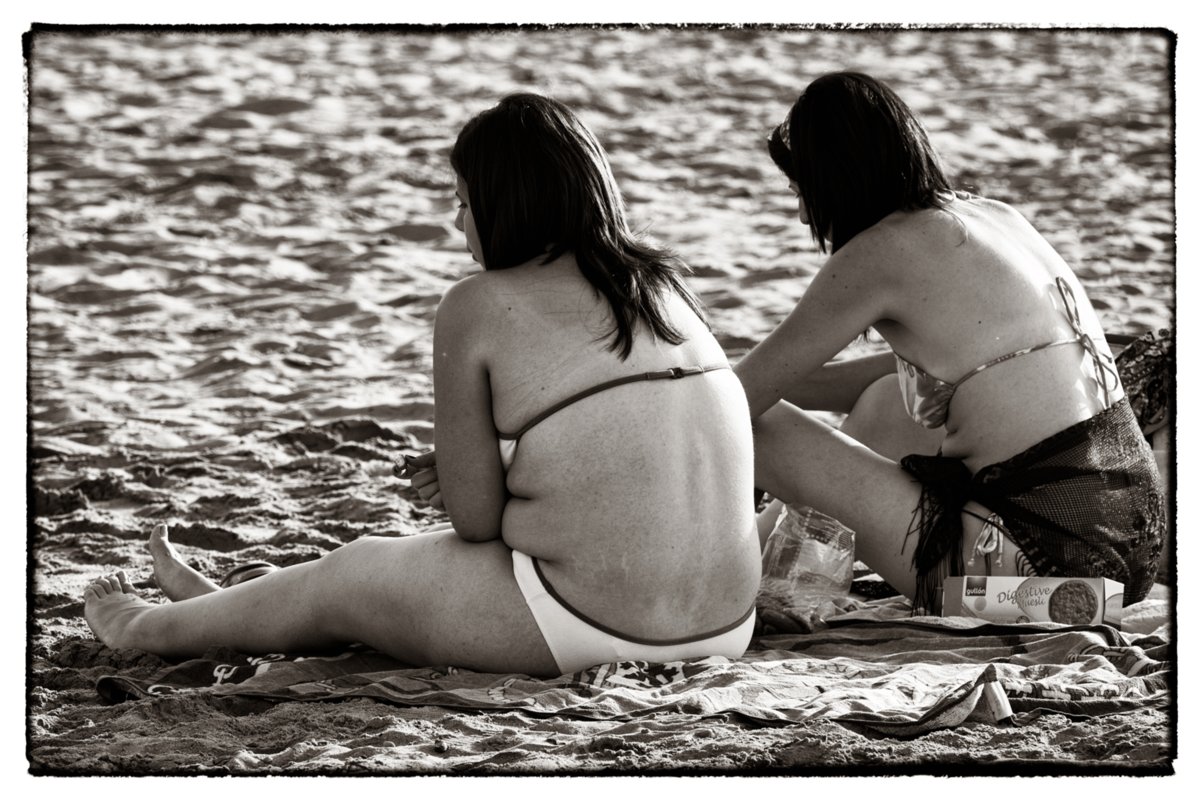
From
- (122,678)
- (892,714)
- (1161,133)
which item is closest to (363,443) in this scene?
(122,678)

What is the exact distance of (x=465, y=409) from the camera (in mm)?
2863

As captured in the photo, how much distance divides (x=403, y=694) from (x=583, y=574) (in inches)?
16.2

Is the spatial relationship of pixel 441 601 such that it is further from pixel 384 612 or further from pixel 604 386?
pixel 604 386

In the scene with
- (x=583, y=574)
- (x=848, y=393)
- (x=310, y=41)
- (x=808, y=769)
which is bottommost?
(x=808, y=769)

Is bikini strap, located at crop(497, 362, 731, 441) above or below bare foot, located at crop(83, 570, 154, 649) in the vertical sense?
above

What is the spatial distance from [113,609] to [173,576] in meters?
0.16

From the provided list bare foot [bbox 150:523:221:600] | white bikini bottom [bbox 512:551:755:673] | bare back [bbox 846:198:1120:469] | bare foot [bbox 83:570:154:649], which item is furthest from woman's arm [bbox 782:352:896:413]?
bare foot [bbox 83:570:154:649]

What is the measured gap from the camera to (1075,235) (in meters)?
7.31

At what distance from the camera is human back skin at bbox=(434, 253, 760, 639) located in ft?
9.27

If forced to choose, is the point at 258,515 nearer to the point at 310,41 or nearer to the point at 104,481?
the point at 104,481

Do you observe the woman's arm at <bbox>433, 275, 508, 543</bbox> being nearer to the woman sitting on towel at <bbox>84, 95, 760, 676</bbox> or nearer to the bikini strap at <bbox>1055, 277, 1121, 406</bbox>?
the woman sitting on towel at <bbox>84, 95, 760, 676</bbox>

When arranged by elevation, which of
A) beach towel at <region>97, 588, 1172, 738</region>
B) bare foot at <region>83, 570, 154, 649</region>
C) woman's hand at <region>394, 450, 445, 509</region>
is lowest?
beach towel at <region>97, 588, 1172, 738</region>

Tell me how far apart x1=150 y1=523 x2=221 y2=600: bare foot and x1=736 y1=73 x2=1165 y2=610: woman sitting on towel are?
133 cm

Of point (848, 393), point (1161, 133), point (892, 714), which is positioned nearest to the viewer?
point (892, 714)
